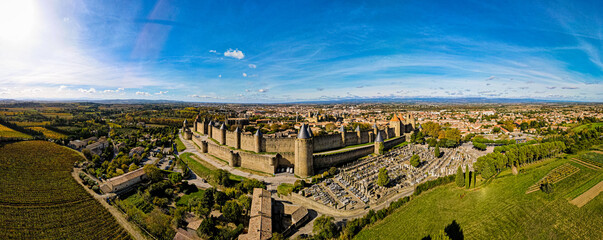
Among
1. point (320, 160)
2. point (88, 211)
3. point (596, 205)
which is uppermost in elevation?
point (596, 205)

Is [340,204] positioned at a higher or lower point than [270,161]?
lower

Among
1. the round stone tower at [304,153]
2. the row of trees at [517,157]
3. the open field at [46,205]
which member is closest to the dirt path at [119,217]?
the open field at [46,205]

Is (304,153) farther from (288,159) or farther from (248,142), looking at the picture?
(248,142)

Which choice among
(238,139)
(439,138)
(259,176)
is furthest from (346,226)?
(439,138)

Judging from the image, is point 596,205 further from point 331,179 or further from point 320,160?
point 320,160

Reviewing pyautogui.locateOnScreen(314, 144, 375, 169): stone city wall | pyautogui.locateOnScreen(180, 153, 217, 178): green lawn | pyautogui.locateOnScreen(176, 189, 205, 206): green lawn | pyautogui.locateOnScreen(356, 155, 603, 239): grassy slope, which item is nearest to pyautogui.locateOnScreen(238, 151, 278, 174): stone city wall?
pyautogui.locateOnScreen(180, 153, 217, 178): green lawn

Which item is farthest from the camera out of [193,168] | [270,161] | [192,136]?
[192,136]

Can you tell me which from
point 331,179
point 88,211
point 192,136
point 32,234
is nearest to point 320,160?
point 331,179
